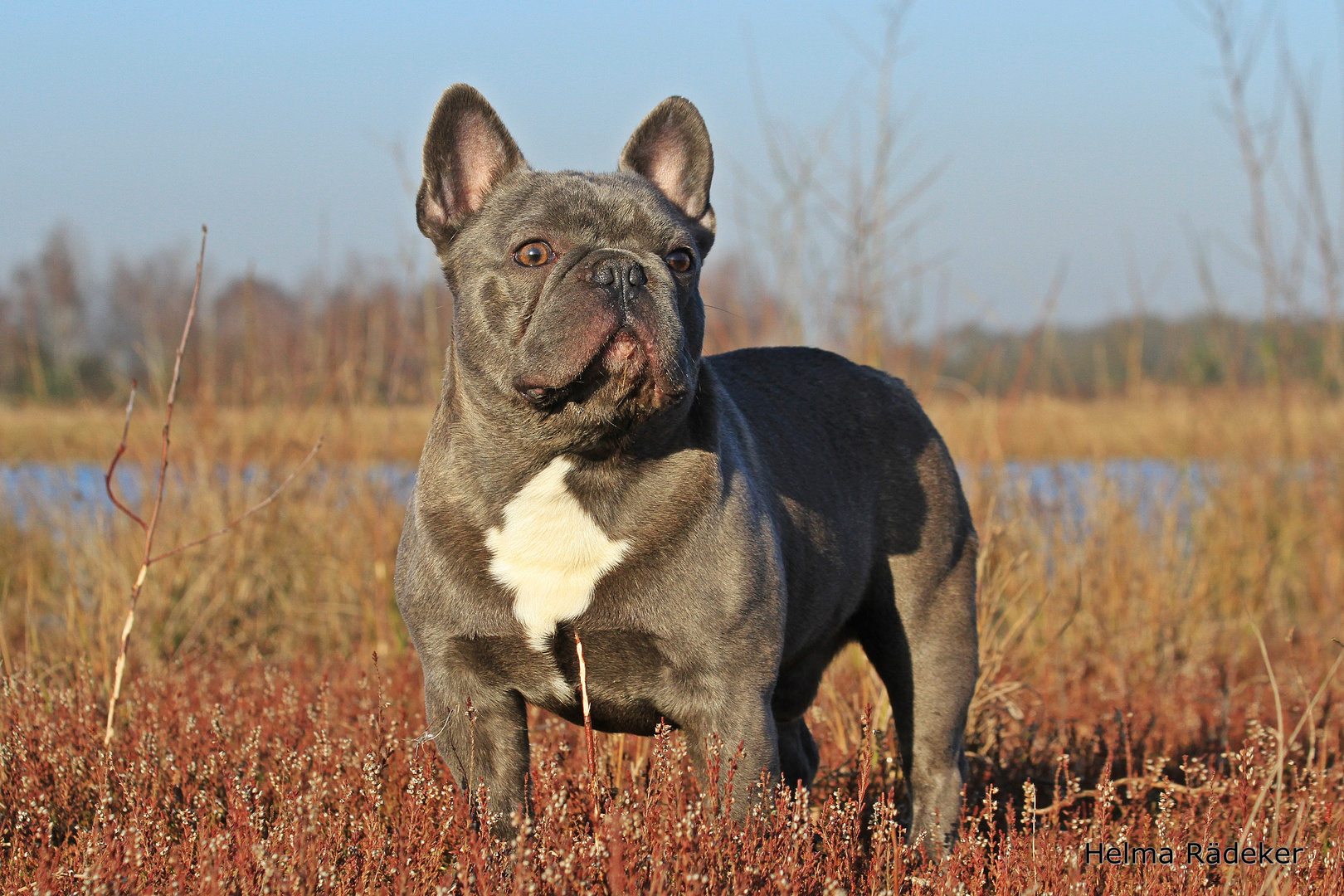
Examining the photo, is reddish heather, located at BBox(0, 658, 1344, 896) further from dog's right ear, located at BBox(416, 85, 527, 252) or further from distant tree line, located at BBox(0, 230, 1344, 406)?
distant tree line, located at BBox(0, 230, 1344, 406)

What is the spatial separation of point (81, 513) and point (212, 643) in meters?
1.20

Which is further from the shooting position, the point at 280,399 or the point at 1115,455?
the point at 1115,455

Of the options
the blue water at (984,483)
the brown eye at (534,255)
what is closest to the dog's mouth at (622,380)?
the brown eye at (534,255)

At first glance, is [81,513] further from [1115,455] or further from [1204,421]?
[1204,421]

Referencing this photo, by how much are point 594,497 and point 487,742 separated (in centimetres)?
73

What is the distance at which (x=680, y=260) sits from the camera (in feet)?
10.9

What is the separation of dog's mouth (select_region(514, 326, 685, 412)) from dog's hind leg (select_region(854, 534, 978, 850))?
1309mm

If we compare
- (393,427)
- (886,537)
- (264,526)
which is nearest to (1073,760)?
(886,537)

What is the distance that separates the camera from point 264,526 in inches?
262

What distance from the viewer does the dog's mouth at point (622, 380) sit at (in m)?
2.89

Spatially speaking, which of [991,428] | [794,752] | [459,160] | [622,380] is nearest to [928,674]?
[794,752]

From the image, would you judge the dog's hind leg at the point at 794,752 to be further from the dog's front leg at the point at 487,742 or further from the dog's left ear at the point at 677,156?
the dog's left ear at the point at 677,156

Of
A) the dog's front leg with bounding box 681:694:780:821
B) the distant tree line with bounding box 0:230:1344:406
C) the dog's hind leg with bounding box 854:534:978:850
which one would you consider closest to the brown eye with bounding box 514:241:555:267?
the dog's front leg with bounding box 681:694:780:821

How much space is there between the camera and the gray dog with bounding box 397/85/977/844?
294cm
